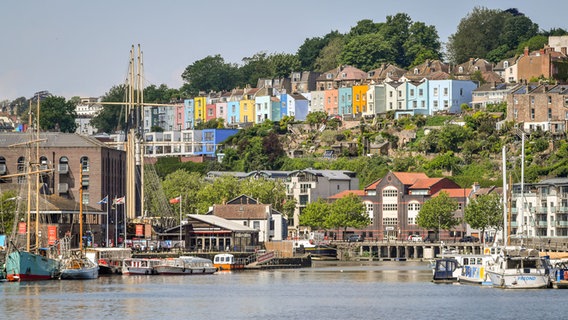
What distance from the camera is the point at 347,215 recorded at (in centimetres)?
18650

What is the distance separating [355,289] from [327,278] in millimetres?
15473

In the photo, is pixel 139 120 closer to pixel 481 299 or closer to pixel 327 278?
pixel 327 278

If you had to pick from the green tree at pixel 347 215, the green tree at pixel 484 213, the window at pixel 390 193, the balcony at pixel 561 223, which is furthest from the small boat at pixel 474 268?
the window at pixel 390 193

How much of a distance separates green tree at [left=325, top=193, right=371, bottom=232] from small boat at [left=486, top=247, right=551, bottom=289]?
79.7 meters

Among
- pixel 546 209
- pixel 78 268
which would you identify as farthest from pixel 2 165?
pixel 546 209

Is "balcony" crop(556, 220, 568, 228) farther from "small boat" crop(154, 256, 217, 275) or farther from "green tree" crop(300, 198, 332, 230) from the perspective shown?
"small boat" crop(154, 256, 217, 275)

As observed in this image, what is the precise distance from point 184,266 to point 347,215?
59.9 metres

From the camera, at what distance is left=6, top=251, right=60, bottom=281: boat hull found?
366 feet

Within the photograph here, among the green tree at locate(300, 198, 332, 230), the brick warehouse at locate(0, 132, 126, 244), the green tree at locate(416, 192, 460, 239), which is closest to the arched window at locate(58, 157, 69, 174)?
the brick warehouse at locate(0, 132, 126, 244)

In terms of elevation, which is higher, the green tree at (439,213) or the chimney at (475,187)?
the chimney at (475,187)

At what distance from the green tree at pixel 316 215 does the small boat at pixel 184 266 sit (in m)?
57.7

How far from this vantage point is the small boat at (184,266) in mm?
128500

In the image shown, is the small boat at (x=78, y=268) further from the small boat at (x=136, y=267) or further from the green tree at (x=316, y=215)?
the green tree at (x=316, y=215)

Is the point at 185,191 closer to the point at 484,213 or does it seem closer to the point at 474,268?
the point at 484,213
